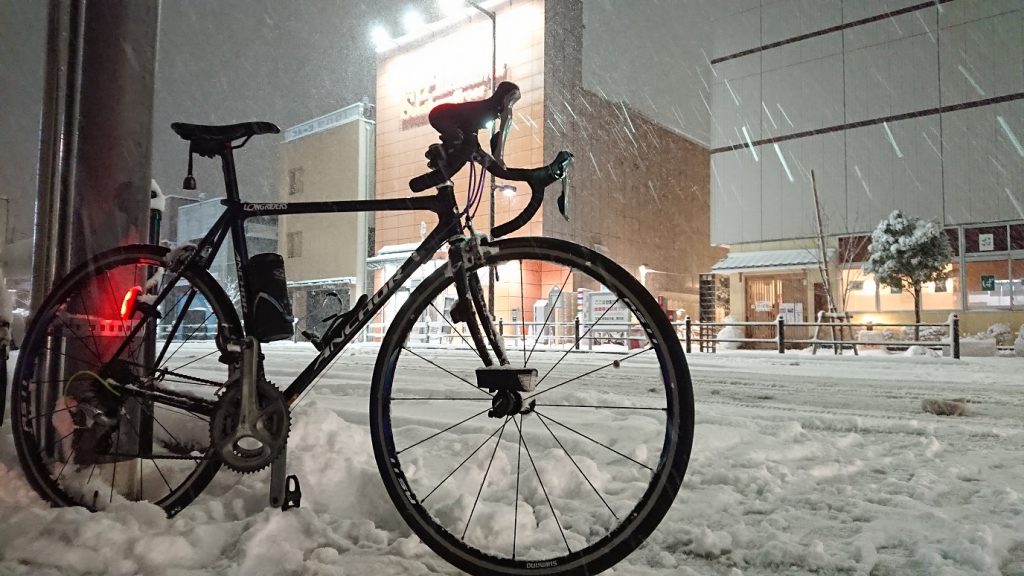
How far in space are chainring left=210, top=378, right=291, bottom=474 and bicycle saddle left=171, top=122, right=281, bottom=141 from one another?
90 centimetres

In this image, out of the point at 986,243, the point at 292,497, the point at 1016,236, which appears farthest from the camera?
the point at 986,243

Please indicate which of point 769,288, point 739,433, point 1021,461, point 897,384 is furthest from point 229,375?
point 769,288

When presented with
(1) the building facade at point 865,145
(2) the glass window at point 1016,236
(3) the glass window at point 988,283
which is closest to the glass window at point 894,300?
(1) the building facade at point 865,145

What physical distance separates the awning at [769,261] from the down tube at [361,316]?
24.0 m

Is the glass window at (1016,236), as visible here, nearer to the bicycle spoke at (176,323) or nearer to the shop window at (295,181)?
the bicycle spoke at (176,323)

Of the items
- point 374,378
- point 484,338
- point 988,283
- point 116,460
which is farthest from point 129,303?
point 988,283

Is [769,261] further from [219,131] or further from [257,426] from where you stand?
[257,426]

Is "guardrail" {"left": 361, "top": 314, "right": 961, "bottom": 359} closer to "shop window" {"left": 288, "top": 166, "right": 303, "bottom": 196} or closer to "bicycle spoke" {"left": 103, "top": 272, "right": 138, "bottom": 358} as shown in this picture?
"bicycle spoke" {"left": 103, "top": 272, "right": 138, "bottom": 358}

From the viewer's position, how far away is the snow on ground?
76.0 inches

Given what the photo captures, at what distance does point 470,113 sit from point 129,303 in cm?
163

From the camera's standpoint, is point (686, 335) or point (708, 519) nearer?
point (708, 519)

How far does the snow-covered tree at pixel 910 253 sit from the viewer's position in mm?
19828

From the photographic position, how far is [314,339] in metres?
2.18

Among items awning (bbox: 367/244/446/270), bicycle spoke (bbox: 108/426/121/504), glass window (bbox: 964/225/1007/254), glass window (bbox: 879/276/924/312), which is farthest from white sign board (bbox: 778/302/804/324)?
bicycle spoke (bbox: 108/426/121/504)
